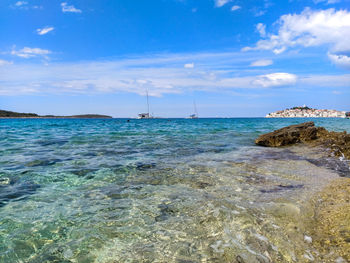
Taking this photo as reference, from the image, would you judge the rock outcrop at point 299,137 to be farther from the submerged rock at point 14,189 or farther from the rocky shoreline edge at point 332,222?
the submerged rock at point 14,189

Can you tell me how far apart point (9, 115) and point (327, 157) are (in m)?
217

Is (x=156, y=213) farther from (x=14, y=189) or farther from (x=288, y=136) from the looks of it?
(x=288, y=136)

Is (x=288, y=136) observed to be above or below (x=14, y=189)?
above

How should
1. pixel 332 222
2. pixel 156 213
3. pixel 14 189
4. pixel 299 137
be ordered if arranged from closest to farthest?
pixel 332 222 < pixel 156 213 < pixel 14 189 < pixel 299 137

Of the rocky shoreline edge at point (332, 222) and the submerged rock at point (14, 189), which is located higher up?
the submerged rock at point (14, 189)

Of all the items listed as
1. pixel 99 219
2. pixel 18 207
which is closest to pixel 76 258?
pixel 99 219

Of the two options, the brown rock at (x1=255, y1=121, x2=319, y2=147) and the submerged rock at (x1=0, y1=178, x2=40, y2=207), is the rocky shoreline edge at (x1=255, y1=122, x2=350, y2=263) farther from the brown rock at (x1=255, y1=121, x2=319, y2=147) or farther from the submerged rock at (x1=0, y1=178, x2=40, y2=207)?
the brown rock at (x1=255, y1=121, x2=319, y2=147)

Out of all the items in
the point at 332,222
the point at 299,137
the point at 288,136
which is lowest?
the point at 332,222

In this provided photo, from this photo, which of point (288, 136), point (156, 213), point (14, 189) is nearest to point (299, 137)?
point (288, 136)

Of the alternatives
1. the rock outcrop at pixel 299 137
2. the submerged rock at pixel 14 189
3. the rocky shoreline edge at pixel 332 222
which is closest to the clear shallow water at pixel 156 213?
the submerged rock at pixel 14 189

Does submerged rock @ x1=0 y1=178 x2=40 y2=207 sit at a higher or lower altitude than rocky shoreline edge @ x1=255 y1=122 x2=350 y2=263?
higher

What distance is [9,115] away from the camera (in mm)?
177375

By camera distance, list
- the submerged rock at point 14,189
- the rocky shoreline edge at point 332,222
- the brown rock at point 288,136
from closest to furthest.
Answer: the rocky shoreline edge at point 332,222
the submerged rock at point 14,189
the brown rock at point 288,136

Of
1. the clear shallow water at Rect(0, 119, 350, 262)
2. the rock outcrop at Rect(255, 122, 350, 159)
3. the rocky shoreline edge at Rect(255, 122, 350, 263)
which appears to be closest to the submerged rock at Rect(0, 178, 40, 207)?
the clear shallow water at Rect(0, 119, 350, 262)
